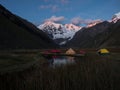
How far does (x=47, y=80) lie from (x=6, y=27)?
180m

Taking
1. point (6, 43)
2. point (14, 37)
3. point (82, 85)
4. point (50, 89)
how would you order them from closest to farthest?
point (50, 89) → point (82, 85) → point (6, 43) → point (14, 37)

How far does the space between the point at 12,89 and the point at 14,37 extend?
174 meters

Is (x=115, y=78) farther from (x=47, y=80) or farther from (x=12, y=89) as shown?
(x=12, y=89)

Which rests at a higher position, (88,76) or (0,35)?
(0,35)

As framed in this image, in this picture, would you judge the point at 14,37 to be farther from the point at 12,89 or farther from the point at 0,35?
the point at 12,89

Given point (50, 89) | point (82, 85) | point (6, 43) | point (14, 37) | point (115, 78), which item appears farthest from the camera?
point (14, 37)

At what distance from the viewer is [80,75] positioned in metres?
15.3

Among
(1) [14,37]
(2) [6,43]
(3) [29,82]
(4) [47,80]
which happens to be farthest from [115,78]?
(1) [14,37]

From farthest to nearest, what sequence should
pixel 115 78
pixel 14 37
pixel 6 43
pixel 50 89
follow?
pixel 14 37, pixel 6 43, pixel 115 78, pixel 50 89

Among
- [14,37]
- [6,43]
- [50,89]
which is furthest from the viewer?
[14,37]

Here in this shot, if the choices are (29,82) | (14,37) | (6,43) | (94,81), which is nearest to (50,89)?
(29,82)

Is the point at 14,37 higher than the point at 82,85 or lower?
higher

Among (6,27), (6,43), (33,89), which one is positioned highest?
(6,27)

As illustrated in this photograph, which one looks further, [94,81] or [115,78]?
[115,78]
